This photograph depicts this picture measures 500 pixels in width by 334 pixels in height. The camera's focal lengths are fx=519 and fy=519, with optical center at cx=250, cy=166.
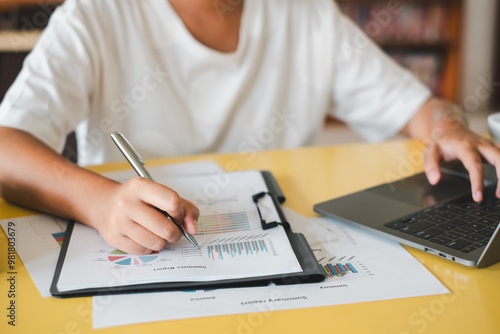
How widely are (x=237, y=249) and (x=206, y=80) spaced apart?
68cm

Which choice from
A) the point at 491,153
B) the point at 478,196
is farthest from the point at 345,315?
the point at 491,153

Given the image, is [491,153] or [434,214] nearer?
[434,214]

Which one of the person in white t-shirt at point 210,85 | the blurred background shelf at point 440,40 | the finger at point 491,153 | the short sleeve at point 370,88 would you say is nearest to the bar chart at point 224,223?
the person in white t-shirt at point 210,85

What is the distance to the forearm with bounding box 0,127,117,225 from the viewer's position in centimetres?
67

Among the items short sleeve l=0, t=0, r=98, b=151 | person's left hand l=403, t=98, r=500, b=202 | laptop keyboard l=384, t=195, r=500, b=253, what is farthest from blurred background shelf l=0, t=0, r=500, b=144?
laptop keyboard l=384, t=195, r=500, b=253

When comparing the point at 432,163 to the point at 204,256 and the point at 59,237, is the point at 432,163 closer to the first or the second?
the point at 204,256

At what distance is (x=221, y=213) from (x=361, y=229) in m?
0.19

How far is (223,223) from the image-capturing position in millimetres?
671

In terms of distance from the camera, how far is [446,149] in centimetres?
86

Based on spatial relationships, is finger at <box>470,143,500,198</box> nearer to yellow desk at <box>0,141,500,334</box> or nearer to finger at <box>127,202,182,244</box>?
yellow desk at <box>0,141,500,334</box>

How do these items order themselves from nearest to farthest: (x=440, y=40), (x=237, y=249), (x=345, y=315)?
(x=345, y=315) → (x=237, y=249) → (x=440, y=40)

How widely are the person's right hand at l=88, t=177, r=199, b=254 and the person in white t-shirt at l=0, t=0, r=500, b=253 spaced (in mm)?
236

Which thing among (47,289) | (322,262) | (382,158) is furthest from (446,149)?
(47,289)

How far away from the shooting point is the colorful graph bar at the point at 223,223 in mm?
652
